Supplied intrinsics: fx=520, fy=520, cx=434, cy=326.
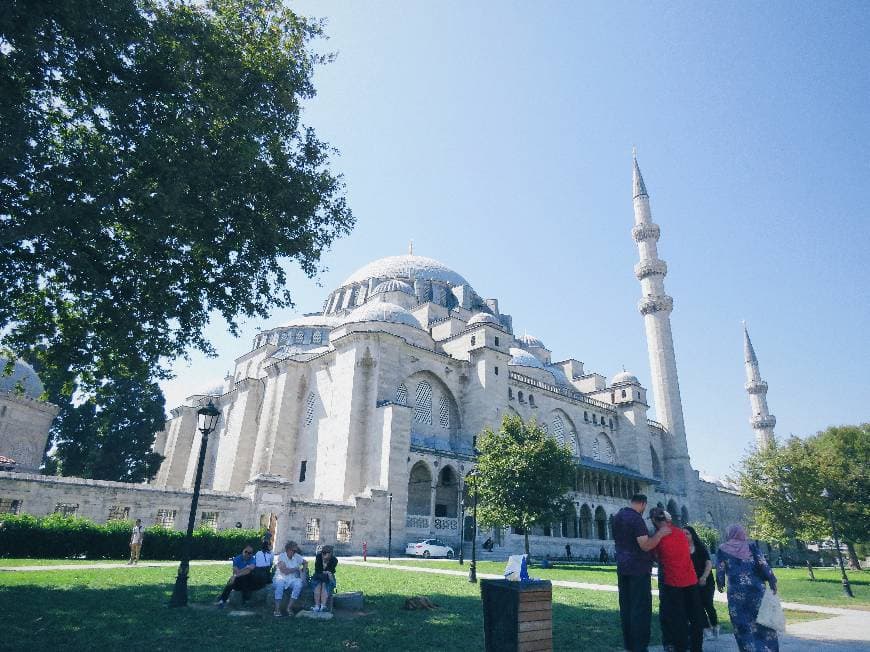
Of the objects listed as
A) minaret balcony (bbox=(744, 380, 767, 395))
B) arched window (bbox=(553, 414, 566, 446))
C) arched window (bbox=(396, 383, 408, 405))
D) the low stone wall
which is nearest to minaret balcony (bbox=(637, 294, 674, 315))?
arched window (bbox=(553, 414, 566, 446))

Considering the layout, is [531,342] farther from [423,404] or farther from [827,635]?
[827,635]

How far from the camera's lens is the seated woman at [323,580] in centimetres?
818

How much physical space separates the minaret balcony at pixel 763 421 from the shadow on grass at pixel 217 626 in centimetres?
6088

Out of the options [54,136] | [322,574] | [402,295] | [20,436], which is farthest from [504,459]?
[20,436]

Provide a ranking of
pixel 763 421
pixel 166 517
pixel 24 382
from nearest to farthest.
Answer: pixel 166 517 → pixel 24 382 → pixel 763 421

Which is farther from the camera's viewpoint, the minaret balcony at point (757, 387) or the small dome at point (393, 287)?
the minaret balcony at point (757, 387)

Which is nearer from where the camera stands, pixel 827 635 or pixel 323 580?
pixel 827 635

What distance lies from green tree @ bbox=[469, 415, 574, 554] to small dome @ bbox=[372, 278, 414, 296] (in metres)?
22.8

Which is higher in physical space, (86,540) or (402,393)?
(402,393)

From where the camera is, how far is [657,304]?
4966 cm

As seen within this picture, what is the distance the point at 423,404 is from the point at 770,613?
30186 mm

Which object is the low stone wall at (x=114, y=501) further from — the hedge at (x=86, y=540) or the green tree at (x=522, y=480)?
the green tree at (x=522, y=480)

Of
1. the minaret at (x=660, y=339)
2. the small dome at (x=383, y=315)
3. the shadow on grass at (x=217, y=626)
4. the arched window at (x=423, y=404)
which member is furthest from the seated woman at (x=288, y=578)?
the minaret at (x=660, y=339)

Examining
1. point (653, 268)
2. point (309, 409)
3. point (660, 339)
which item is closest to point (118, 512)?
point (309, 409)
